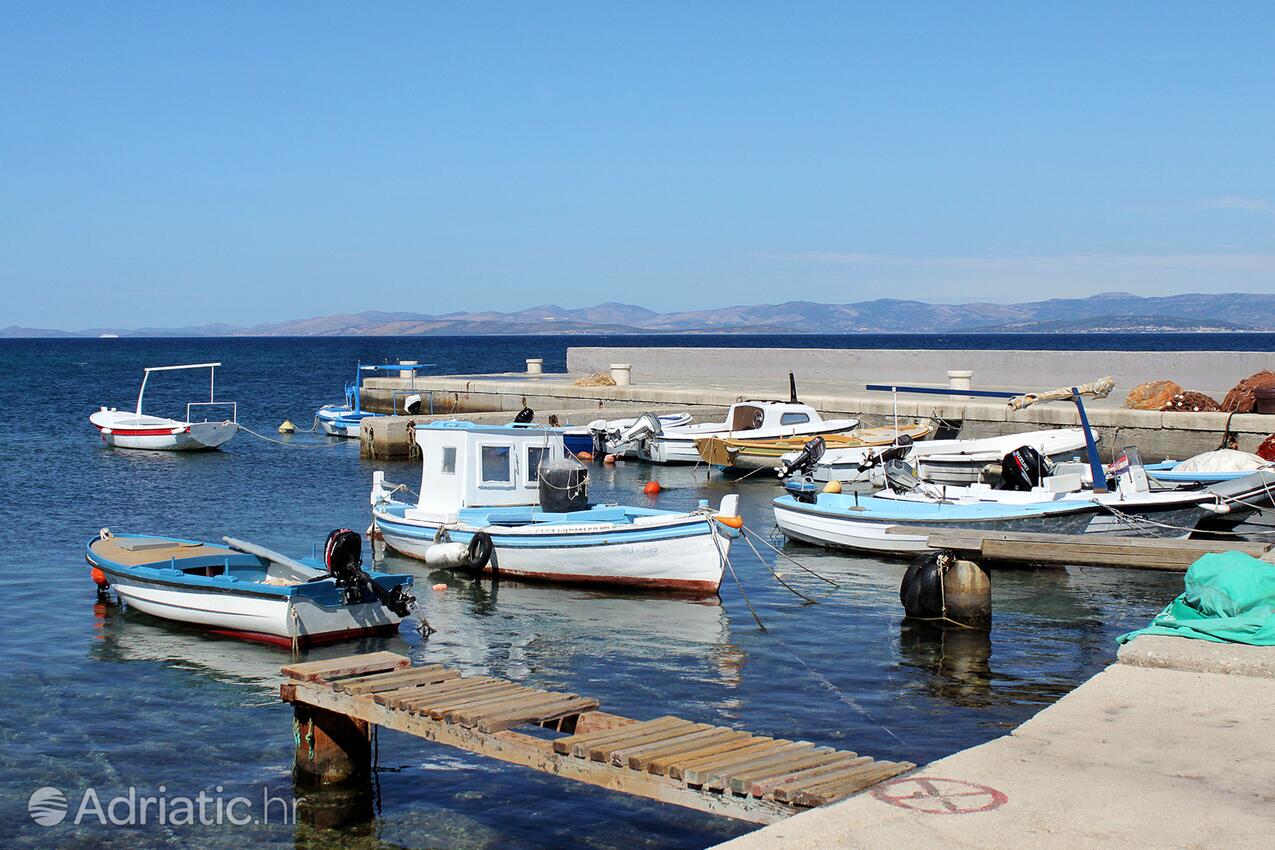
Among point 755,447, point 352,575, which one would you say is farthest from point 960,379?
point 352,575

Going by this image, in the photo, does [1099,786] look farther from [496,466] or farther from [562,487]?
[496,466]

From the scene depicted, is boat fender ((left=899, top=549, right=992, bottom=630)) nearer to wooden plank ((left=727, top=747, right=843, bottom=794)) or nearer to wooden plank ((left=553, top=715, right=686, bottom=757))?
wooden plank ((left=553, top=715, right=686, bottom=757))

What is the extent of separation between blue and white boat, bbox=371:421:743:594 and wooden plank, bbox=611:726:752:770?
8.57 m

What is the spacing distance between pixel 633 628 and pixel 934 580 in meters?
3.67

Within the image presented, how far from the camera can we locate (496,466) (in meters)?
19.4

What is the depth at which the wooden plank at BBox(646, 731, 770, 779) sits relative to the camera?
7.12 m

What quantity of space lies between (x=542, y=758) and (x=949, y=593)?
8513 mm

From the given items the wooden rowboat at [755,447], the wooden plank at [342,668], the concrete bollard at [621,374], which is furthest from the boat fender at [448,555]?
the concrete bollard at [621,374]

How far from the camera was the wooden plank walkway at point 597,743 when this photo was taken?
688cm

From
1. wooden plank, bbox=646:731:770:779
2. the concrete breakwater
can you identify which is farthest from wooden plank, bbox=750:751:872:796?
the concrete breakwater

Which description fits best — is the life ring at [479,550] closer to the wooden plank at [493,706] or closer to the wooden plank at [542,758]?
the wooden plank at [542,758]

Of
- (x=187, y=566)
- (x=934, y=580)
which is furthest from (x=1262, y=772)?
(x=187, y=566)

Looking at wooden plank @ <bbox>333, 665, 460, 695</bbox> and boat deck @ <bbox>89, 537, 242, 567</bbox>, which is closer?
wooden plank @ <bbox>333, 665, 460, 695</bbox>

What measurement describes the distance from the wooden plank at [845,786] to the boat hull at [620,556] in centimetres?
972
